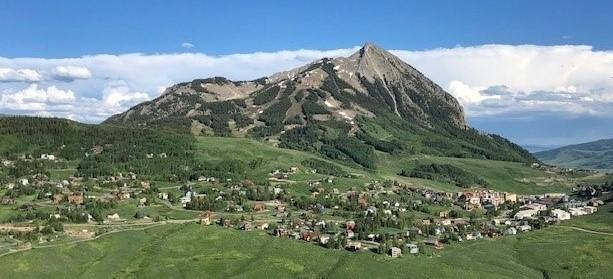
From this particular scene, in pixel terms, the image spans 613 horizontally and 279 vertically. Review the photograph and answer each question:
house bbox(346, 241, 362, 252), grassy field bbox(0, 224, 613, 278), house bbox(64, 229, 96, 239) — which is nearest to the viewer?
grassy field bbox(0, 224, 613, 278)

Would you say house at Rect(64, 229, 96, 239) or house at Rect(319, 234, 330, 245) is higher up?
house at Rect(64, 229, 96, 239)

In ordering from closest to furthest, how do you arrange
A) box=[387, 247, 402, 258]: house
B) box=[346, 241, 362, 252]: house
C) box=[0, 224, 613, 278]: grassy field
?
1. box=[0, 224, 613, 278]: grassy field
2. box=[387, 247, 402, 258]: house
3. box=[346, 241, 362, 252]: house

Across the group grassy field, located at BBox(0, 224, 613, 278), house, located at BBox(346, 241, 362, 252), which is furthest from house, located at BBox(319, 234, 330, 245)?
house, located at BBox(346, 241, 362, 252)

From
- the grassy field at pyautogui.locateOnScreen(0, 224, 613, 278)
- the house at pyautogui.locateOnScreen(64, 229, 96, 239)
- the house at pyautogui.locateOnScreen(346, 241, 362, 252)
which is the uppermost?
the house at pyautogui.locateOnScreen(64, 229, 96, 239)

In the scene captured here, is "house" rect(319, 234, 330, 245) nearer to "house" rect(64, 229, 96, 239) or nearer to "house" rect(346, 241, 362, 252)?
"house" rect(346, 241, 362, 252)

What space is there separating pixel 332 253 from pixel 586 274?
2500 inches

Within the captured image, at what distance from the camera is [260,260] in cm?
17200

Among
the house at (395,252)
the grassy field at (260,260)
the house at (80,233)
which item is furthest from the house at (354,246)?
the house at (80,233)

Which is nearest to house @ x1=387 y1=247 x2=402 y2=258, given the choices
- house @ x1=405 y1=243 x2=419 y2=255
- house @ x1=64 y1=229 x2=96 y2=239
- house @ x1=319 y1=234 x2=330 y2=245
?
house @ x1=405 y1=243 x2=419 y2=255

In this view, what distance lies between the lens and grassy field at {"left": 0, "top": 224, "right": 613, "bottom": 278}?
163125 millimetres

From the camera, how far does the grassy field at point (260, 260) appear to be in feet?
535

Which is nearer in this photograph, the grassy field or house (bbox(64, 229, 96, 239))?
the grassy field

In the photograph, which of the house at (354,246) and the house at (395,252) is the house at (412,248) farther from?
the house at (354,246)

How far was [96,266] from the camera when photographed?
6599 inches
